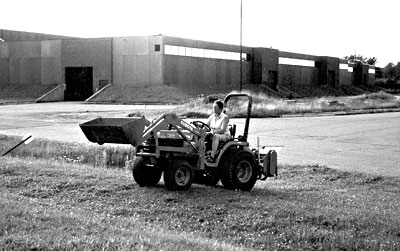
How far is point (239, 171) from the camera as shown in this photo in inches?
472

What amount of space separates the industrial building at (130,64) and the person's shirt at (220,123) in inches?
2039

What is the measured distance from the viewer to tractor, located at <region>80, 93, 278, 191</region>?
1066cm

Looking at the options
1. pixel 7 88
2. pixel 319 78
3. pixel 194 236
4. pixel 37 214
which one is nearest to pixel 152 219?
pixel 194 236

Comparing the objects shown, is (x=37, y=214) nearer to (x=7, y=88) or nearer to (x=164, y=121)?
(x=164, y=121)

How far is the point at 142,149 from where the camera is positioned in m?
11.3

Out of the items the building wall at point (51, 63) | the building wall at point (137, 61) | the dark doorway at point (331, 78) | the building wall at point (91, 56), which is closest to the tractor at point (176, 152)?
the building wall at point (137, 61)

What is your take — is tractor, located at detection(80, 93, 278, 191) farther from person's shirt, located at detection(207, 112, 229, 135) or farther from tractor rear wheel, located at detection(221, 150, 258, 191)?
person's shirt, located at detection(207, 112, 229, 135)

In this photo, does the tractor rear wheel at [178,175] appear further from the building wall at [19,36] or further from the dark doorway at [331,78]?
the dark doorway at [331,78]

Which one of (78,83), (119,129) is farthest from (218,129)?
(78,83)

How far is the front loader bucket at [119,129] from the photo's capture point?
412 inches

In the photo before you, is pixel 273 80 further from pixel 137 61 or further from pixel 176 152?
pixel 176 152

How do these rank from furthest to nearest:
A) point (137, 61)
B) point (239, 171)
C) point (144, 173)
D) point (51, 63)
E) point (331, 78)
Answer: point (331, 78) → point (51, 63) → point (137, 61) → point (239, 171) → point (144, 173)

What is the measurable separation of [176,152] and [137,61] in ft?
193

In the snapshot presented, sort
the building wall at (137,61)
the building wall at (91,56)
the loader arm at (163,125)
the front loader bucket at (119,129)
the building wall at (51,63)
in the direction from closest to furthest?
the front loader bucket at (119,129)
the loader arm at (163,125)
the building wall at (137,61)
the building wall at (91,56)
the building wall at (51,63)
